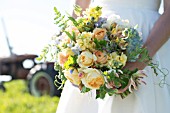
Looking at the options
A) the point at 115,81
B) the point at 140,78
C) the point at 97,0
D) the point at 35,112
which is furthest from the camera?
the point at 35,112

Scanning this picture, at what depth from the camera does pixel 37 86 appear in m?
7.88

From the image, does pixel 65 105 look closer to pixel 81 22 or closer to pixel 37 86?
pixel 81 22

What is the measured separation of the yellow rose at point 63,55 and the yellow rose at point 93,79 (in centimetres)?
10

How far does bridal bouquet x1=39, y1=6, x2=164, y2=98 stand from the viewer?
1821 mm

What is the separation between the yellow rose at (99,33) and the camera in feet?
6.05

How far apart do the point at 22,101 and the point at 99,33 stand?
21.8ft

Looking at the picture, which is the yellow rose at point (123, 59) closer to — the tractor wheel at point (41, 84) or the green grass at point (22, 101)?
the tractor wheel at point (41, 84)

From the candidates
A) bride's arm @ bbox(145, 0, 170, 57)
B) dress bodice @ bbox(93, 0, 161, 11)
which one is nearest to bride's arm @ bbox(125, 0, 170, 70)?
bride's arm @ bbox(145, 0, 170, 57)

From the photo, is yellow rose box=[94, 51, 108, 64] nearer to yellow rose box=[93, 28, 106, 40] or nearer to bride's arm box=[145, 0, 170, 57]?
yellow rose box=[93, 28, 106, 40]

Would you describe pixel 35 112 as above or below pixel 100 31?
below

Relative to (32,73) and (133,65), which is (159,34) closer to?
(133,65)

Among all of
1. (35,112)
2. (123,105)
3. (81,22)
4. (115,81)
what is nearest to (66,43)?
(81,22)

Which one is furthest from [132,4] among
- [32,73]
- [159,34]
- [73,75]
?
[32,73]

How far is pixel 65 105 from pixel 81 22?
48 cm
